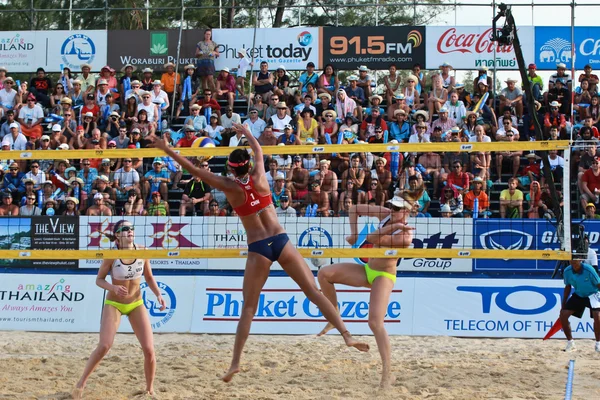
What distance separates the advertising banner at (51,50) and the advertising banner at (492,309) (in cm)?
960

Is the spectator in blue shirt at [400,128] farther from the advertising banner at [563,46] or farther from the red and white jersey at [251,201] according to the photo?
the red and white jersey at [251,201]

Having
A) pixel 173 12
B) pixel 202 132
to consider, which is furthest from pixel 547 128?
pixel 173 12

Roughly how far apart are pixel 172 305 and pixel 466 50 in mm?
8266

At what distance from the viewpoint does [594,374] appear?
823 centimetres

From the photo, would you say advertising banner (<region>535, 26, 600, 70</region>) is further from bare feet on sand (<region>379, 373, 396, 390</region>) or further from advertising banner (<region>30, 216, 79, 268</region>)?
bare feet on sand (<region>379, 373, 396, 390</region>)

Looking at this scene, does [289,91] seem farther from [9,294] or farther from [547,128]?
[9,294]

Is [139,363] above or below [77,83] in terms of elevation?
below

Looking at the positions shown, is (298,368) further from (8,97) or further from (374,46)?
(8,97)

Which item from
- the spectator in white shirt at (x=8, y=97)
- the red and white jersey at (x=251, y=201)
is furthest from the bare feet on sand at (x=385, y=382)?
the spectator in white shirt at (x=8, y=97)

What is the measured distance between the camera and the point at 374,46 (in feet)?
53.2

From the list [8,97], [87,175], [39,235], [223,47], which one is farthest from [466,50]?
[8,97]

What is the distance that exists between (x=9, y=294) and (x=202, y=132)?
452 centimetres

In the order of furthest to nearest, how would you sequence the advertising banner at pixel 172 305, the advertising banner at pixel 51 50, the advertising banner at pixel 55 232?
the advertising banner at pixel 51 50, the advertising banner at pixel 55 232, the advertising banner at pixel 172 305

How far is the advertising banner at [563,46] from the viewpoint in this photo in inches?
619
